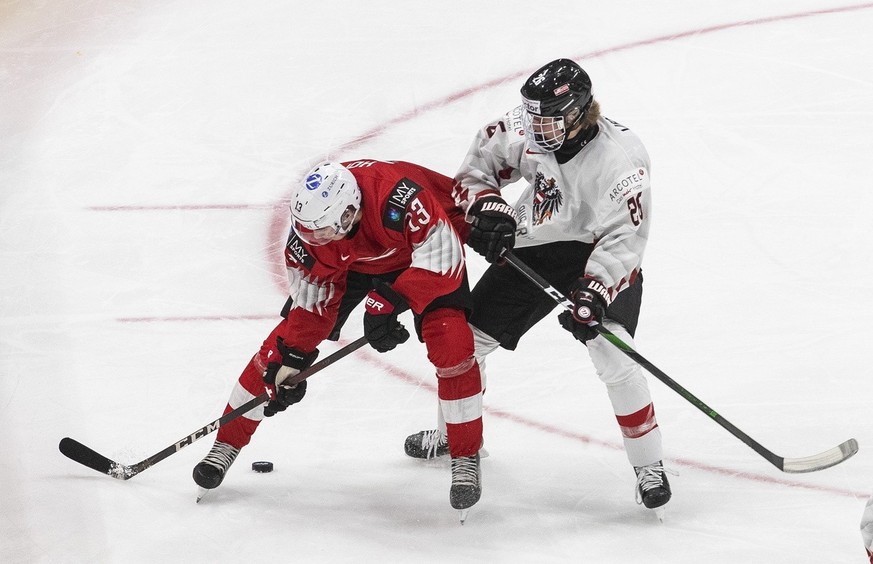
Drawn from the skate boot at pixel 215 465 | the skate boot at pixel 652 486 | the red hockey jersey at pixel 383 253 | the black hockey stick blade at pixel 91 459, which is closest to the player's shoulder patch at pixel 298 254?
the red hockey jersey at pixel 383 253

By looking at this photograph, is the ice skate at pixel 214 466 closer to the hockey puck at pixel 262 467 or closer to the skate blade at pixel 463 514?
the hockey puck at pixel 262 467

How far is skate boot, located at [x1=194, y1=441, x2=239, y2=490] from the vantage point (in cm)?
330

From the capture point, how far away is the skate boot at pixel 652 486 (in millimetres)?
3168

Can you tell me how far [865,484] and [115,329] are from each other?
106 inches

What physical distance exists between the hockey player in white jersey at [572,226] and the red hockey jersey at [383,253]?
0.65 feet

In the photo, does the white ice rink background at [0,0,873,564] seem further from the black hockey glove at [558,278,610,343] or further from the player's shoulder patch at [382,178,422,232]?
the player's shoulder patch at [382,178,422,232]

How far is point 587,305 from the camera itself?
299 cm

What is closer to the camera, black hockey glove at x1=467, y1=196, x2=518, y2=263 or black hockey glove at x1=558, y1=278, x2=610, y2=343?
black hockey glove at x1=558, y1=278, x2=610, y2=343

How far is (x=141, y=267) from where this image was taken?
185 inches

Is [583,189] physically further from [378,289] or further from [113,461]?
[113,461]

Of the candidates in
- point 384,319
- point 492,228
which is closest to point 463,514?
point 384,319

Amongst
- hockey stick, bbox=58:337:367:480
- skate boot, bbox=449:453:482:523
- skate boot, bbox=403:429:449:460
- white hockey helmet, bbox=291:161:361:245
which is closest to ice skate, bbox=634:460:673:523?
skate boot, bbox=449:453:482:523

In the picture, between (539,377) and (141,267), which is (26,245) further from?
(539,377)

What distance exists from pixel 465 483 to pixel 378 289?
598 mm
